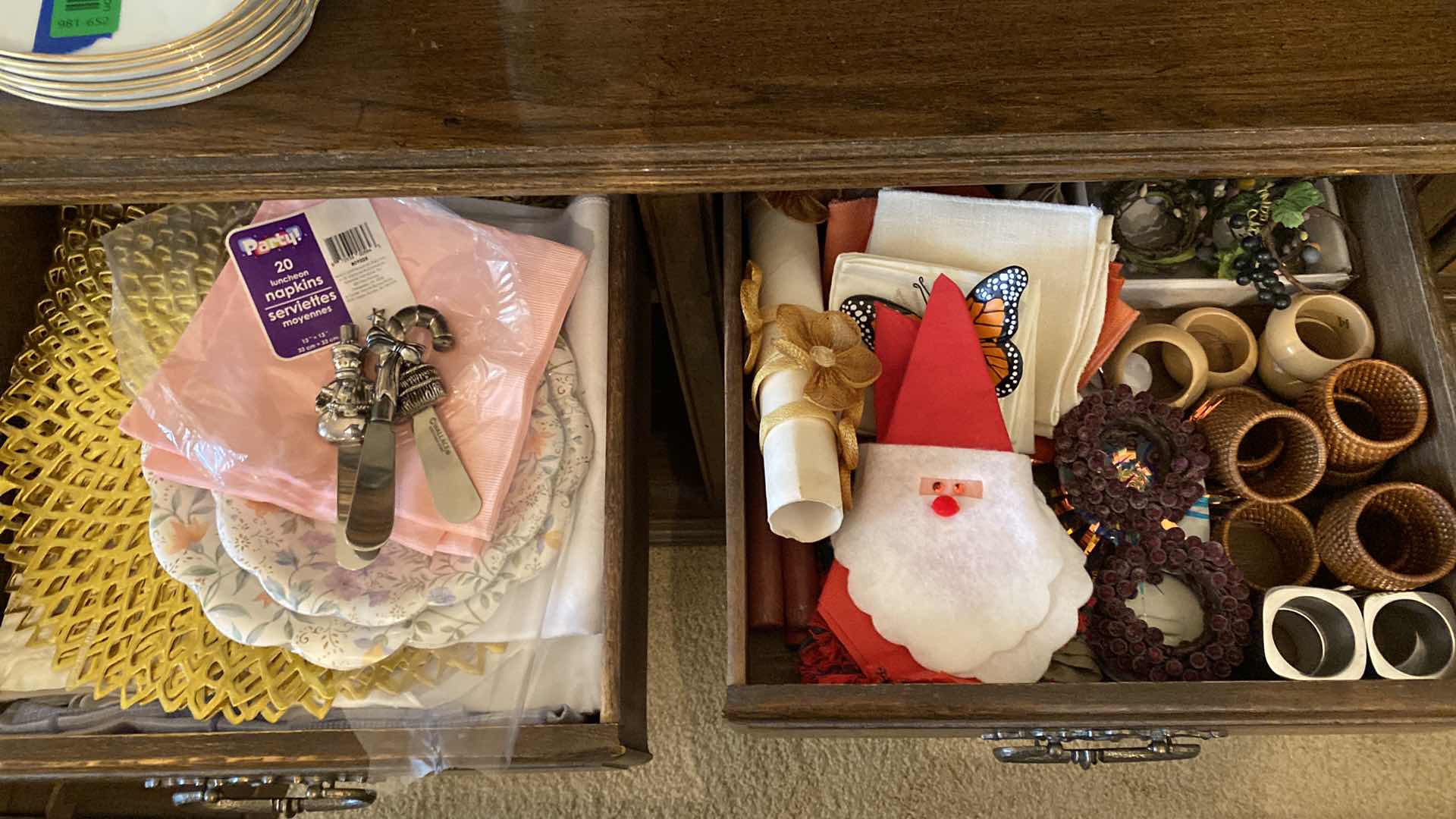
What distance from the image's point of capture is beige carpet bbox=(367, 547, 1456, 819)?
38.9 inches

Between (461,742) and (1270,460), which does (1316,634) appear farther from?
(461,742)

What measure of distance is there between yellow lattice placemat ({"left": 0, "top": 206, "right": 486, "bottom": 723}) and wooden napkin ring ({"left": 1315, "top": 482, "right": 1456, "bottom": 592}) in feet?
1.82

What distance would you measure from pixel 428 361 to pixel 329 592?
0.52 feet

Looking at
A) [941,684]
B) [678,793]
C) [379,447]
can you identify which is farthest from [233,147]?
[678,793]

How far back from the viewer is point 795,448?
53 cm

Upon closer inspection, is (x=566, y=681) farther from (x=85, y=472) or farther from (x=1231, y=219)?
(x=1231, y=219)

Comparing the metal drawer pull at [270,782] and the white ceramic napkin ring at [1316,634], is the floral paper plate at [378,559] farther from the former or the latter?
the white ceramic napkin ring at [1316,634]

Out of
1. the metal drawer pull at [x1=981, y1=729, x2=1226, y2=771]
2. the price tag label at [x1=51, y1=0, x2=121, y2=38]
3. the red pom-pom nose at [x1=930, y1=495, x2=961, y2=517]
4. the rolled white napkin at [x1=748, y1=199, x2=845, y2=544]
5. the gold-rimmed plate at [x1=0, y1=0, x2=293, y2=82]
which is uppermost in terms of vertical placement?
the price tag label at [x1=51, y1=0, x2=121, y2=38]

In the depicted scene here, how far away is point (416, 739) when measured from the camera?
0.56 meters

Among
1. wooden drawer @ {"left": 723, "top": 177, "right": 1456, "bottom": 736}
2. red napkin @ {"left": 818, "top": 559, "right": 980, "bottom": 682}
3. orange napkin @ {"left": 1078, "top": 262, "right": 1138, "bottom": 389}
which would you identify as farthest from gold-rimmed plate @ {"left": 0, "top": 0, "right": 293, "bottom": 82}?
orange napkin @ {"left": 1078, "top": 262, "right": 1138, "bottom": 389}

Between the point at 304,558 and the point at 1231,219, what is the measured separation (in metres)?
0.66

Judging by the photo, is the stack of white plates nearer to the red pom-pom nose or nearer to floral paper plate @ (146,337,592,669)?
floral paper plate @ (146,337,592,669)

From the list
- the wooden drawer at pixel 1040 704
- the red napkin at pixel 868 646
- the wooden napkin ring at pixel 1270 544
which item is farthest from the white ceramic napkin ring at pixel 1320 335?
the red napkin at pixel 868 646

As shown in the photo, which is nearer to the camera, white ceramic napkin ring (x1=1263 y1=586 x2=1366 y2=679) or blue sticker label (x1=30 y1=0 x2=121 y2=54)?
blue sticker label (x1=30 y1=0 x2=121 y2=54)
